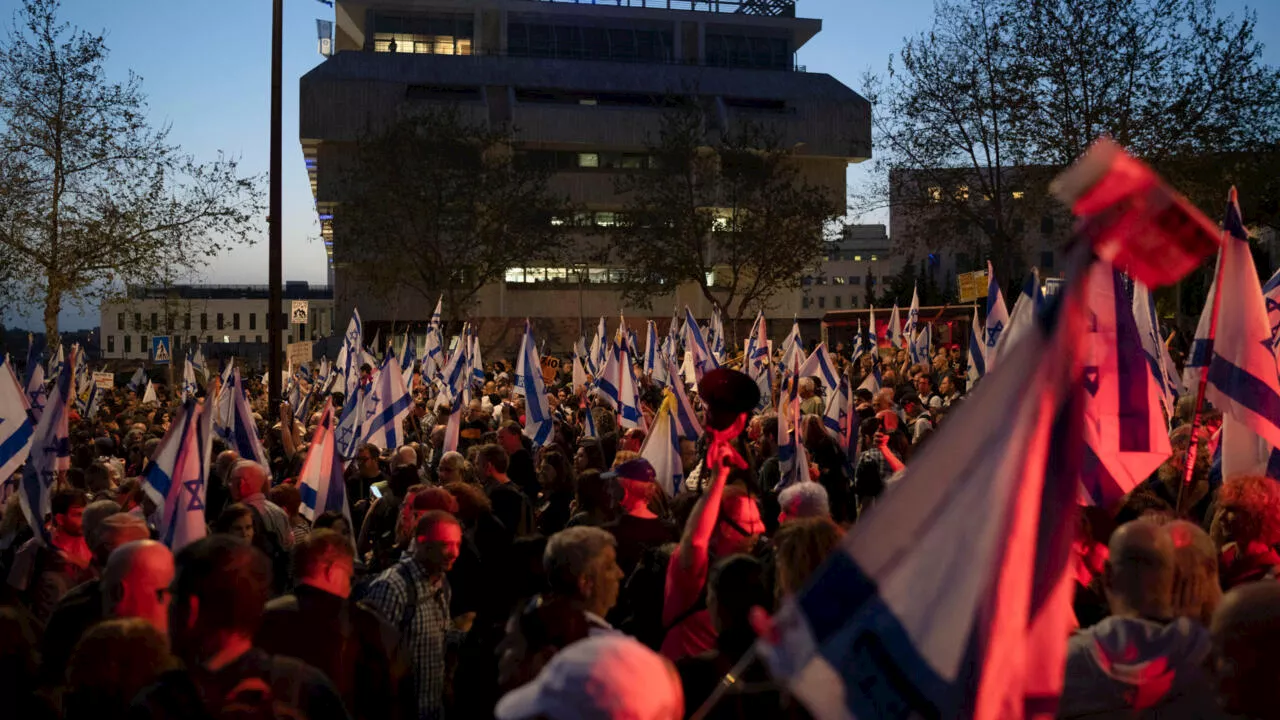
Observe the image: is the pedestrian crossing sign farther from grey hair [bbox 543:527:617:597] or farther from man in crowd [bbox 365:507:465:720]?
grey hair [bbox 543:527:617:597]

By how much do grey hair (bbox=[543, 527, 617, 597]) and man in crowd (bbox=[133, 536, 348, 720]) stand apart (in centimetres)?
88

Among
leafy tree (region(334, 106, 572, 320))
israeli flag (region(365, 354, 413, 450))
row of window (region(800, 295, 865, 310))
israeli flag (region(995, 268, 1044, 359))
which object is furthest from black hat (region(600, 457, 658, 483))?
row of window (region(800, 295, 865, 310))

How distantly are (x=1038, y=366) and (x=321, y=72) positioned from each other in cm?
6440

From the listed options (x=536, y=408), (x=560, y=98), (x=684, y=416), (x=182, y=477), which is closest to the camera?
(x=182, y=477)

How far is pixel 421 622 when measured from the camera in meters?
5.49

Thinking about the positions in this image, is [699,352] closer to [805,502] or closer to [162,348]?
[162,348]

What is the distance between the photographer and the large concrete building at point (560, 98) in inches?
2490

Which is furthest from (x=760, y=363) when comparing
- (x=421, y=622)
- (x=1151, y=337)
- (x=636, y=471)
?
(x=421, y=622)

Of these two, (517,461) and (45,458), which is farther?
(517,461)

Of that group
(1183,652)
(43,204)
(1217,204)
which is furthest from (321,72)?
(1183,652)

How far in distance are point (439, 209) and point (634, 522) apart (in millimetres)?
46875

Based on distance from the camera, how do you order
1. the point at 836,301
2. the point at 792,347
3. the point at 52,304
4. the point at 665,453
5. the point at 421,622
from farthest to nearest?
1. the point at 836,301
2. the point at 52,304
3. the point at 792,347
4. the point at 665,453
5. the point at 421,622

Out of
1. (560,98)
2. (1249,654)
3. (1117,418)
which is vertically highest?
(560,98)

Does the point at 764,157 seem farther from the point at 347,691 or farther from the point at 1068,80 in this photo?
the point at 347,691
